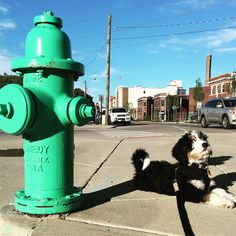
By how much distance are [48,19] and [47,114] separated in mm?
824

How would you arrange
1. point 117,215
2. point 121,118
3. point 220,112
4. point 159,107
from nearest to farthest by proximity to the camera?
point 117,215 < point 220,112 < point 121,118 < point 159,107

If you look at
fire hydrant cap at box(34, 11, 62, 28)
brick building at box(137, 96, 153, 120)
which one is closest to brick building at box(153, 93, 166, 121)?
brick building at box(137, 96, 153, 120)

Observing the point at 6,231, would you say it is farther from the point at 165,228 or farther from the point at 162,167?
the point at 162,167

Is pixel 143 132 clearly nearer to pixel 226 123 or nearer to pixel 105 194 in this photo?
pixel 226 123

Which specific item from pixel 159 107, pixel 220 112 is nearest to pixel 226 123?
pixel 220 112

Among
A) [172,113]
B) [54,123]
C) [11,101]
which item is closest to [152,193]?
[54,123]

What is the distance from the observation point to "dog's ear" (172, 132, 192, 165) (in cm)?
412

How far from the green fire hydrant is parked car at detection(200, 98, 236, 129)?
1632 cm

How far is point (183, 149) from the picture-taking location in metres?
4.16

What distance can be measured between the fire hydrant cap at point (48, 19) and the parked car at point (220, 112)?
16.3 metres

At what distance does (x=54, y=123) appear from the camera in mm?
3246

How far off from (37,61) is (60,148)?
0.77 meters

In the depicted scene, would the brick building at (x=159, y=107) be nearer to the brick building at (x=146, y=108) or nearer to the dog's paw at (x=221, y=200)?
the brick building at (x=146, y=108)

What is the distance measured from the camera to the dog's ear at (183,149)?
13.5 feet
